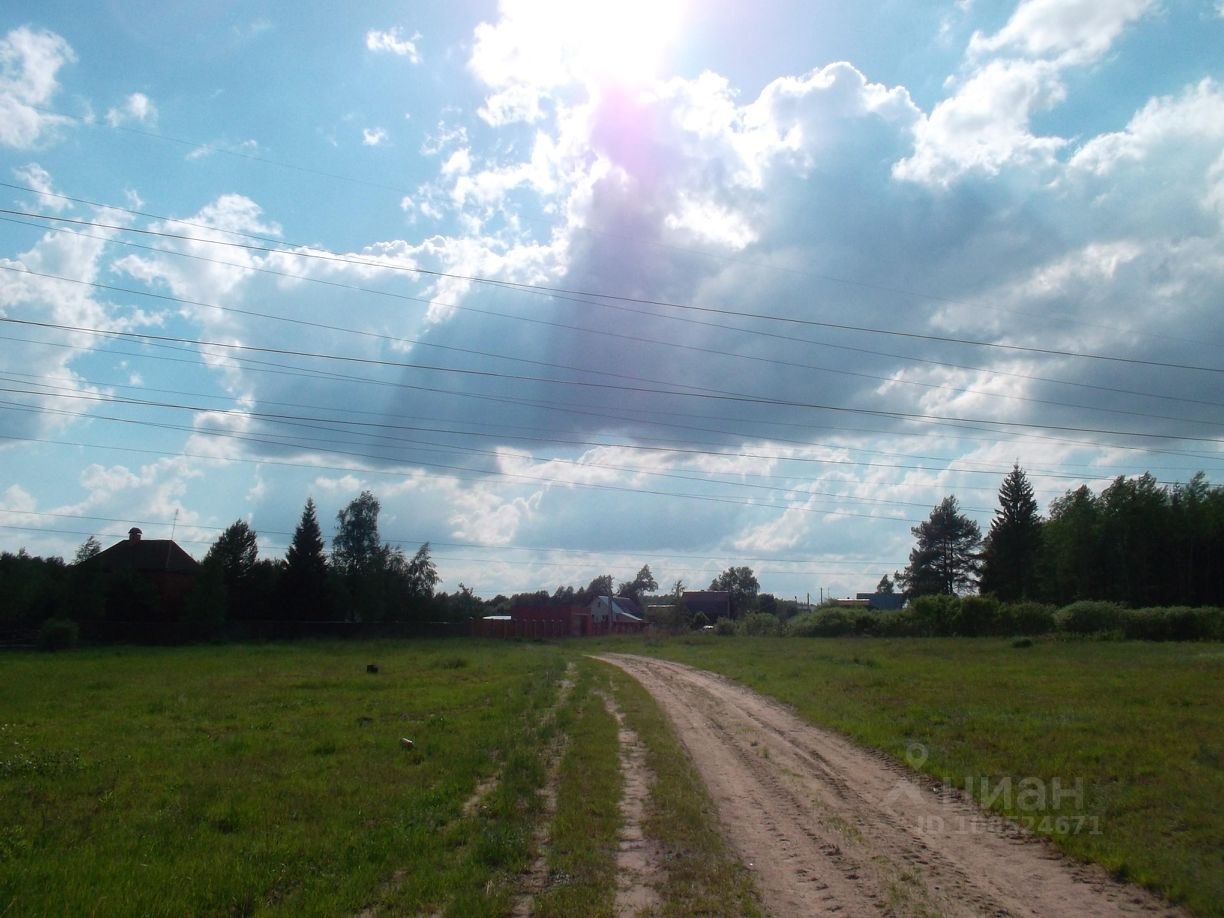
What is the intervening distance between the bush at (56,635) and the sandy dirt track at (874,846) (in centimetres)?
4937

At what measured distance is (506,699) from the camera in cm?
2258

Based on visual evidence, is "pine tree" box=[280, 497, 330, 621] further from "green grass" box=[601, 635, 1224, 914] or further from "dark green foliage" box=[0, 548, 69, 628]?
"green grass" box=[601, 635, 1224, 914]

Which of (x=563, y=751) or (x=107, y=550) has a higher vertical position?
(x=107, y=550)

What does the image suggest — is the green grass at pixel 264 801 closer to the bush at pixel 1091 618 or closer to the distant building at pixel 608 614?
the bush at pixel 1091 618

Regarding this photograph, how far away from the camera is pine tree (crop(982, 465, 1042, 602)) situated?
308 feet

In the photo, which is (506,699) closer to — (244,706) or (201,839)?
(244,706)

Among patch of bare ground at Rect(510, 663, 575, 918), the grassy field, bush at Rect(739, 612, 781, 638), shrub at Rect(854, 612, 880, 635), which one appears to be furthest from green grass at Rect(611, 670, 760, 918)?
bush at Rect(739, 612, 781, 638)

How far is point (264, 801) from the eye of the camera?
10781mm

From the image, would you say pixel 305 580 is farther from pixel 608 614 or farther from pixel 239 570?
pixel 608 614

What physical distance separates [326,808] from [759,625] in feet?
259

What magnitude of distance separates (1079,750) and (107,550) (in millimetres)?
85342

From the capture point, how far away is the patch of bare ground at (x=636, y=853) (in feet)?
23.3

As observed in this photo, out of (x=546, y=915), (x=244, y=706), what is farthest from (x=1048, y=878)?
(x=244, y=706)
